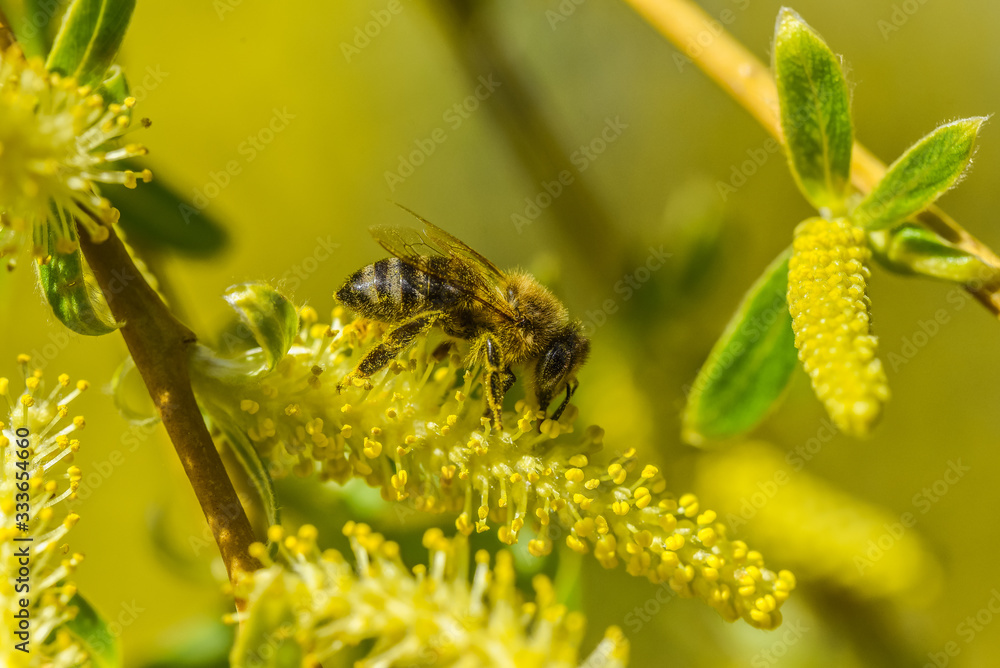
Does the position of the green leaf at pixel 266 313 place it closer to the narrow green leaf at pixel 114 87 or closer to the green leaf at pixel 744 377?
the narrow green leaf at pixel 114 87

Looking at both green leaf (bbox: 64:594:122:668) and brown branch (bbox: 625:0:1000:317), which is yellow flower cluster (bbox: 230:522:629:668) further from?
brown branch (bbox: 625:0:1000:317)

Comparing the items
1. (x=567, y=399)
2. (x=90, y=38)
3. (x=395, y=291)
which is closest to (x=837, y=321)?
(x=567, y=399)

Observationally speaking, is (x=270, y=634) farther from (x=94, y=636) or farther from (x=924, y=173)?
(x=924, y=173)

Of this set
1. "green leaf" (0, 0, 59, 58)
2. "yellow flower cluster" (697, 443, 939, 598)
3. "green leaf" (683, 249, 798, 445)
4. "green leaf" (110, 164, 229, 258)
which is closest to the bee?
"green leaf" (683, 249, 798, 445)

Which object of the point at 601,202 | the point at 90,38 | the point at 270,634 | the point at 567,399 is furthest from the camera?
the point at 601,202

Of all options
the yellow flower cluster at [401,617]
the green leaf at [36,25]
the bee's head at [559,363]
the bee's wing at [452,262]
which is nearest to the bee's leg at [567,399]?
the bee's head at [559,363]

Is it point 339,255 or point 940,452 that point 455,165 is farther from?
point 940,452
